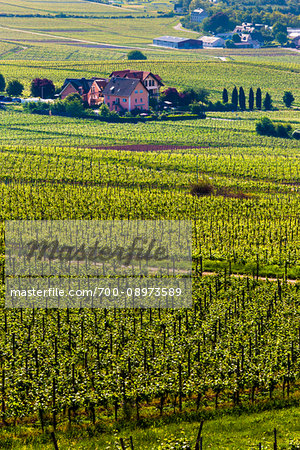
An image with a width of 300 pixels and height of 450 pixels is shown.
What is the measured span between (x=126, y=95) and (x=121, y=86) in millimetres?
3642

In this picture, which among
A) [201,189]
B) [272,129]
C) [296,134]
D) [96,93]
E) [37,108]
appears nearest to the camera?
[201,189]

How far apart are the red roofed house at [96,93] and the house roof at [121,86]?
176 cm

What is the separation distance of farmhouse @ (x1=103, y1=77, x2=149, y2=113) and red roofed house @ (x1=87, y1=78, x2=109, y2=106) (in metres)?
1.91

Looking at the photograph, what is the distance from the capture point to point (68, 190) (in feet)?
206

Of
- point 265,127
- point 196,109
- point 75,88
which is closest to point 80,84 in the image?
point 75,88

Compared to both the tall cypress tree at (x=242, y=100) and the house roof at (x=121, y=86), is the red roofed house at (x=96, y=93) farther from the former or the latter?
the tall cypress tree at (x=242, y=100)

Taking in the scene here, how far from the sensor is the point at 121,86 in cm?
11762

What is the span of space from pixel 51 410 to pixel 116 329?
22.2 feet

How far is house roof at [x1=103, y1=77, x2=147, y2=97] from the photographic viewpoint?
115000 millimetres

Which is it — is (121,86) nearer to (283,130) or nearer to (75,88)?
(75,88)

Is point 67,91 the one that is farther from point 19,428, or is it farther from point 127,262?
point 19,428

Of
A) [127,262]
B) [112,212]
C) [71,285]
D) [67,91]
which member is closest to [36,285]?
[71,285]

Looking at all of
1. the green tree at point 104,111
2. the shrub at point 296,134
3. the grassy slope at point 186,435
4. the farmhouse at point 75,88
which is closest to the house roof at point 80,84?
the farmhouse at point 75,88

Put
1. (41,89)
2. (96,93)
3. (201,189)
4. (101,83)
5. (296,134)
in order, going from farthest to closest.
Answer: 1. (41,89)
2. (101,83)
3. (96,93)
4. (296,134)
5. (201,189)
